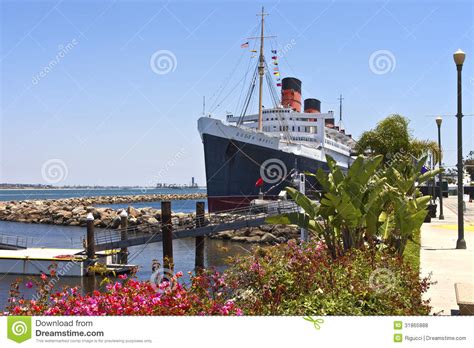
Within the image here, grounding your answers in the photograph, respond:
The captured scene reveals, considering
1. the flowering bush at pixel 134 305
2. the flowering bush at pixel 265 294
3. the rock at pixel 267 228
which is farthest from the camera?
the rock at pixel 267 228

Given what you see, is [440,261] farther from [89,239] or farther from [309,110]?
[309,110]

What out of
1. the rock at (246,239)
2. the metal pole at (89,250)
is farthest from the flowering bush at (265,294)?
the rock at (246,239)

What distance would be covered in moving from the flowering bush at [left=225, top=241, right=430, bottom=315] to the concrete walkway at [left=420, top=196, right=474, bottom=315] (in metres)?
0.59

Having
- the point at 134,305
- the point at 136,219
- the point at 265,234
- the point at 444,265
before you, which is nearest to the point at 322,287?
the point at 134,305

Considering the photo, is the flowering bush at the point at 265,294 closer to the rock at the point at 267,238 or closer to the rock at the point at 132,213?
the rock at the point at 267,238

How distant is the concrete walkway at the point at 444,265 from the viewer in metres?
8.69

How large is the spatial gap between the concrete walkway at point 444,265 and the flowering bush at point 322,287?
1.95 feet

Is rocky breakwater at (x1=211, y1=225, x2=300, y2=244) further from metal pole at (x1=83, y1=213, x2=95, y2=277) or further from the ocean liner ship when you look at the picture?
metal pole at (x1=83, y1=213, x2=95, y2=277)

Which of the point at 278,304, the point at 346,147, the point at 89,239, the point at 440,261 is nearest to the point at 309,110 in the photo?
the point at 346,147

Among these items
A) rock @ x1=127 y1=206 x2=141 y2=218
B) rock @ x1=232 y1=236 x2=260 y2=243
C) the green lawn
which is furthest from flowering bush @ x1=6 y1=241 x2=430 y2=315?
rock @ x1=127 y1=206 x2=141 y2=218

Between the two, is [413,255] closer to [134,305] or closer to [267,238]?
[134,305]

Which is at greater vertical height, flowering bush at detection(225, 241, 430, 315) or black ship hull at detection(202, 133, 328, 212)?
black ship hull at detection(202, 133, 328, 212)

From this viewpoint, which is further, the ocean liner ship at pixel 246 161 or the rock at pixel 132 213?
the rock at pixel 132 213

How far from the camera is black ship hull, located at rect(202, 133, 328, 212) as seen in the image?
1715 inches
